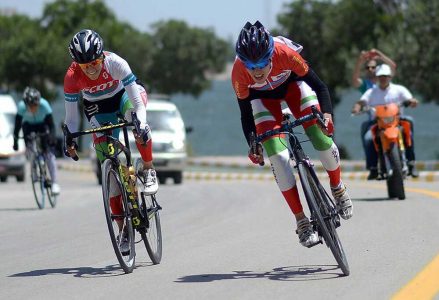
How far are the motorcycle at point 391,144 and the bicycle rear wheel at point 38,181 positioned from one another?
5.25 m

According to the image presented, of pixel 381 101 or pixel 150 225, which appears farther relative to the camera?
pixel 381 101

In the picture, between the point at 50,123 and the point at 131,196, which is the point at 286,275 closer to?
the point at 131,196

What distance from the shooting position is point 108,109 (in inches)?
435

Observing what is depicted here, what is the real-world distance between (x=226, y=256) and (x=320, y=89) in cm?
189

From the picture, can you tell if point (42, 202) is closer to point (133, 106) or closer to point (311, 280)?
point (133, 106)

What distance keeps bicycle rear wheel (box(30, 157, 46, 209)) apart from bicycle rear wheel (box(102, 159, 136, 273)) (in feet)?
30.6

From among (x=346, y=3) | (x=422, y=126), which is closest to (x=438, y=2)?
(x=346, y=3)

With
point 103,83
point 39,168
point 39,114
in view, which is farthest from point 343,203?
point 39,114

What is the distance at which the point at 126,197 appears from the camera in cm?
1039

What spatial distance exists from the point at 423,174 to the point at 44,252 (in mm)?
15349

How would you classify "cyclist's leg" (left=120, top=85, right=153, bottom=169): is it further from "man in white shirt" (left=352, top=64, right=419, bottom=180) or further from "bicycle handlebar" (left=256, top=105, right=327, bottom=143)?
"man in white shirt" (left=352, top=64, right=419, bottom=180)

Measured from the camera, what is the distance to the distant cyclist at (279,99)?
9.36 metres

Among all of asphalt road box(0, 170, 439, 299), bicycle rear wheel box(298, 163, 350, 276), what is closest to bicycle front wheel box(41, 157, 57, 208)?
asphalt road box(0, 170, 439, 299)

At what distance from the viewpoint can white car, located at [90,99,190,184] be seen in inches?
1159
